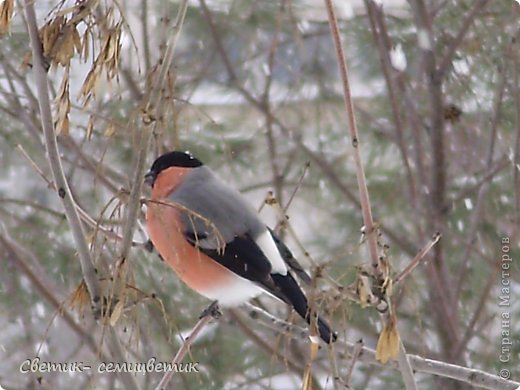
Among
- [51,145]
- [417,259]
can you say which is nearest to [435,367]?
[417,259]

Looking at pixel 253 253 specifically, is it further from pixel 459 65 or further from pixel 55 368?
pixel 459 65

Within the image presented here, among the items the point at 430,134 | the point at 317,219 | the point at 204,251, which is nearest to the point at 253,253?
the point at 204,251

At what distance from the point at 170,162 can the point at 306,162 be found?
0.19 meters

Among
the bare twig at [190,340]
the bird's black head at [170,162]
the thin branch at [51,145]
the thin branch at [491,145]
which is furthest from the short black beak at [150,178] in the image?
the thin branch at [491,145]

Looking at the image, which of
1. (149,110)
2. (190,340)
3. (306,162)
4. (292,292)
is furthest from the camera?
(306,162)

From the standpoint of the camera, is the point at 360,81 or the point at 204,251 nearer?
the point at 204,251

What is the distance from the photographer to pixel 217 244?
0.89 metres

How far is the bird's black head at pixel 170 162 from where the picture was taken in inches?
36.3

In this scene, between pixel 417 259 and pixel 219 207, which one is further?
pixel 219 207

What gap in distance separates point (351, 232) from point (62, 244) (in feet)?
1.53

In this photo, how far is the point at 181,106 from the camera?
1040 millimetres

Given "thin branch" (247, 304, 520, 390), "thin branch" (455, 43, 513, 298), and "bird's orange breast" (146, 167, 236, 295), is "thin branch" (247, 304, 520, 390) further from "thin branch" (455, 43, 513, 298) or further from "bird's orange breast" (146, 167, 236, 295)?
"thin branch" (455, 43, 513, 298)

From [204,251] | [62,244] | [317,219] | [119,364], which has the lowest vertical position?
[119,364]

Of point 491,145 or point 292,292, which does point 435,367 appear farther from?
point 491,145
